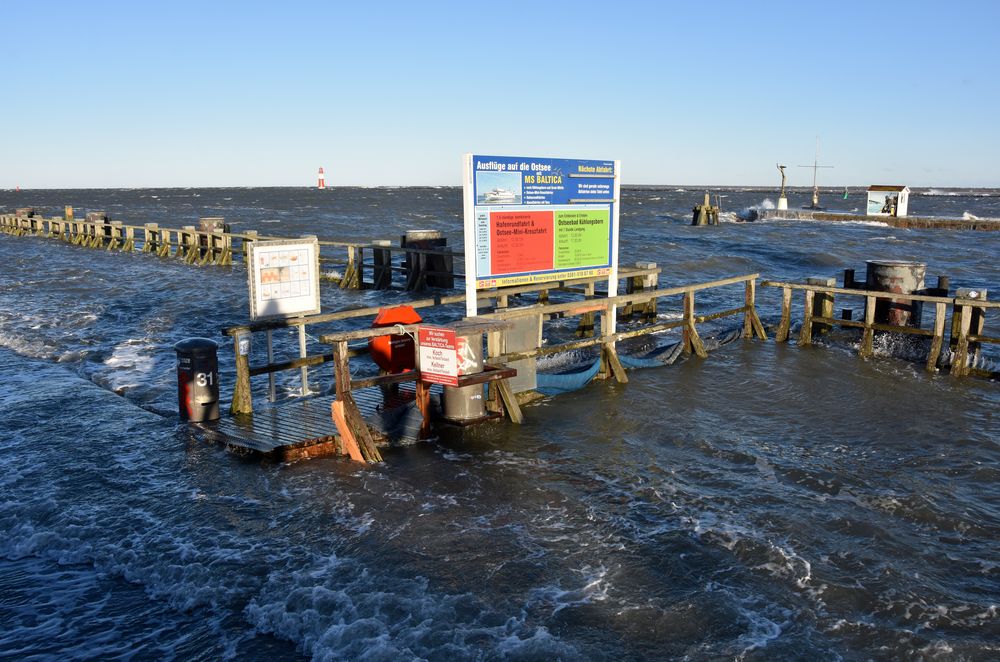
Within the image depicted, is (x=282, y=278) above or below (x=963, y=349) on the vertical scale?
above

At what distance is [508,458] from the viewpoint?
1006 centimetres

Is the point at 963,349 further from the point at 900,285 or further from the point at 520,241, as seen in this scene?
the point at 520,241

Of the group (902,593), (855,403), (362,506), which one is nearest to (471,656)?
(362,506)

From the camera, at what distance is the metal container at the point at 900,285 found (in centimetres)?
1677

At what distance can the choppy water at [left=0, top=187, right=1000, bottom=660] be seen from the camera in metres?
6.27

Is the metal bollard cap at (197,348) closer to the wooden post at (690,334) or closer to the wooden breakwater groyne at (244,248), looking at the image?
the wooden breakwater groyne at (244,248)

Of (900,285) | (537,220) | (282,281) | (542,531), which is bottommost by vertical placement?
(542,531)

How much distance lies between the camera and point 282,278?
12008 mm

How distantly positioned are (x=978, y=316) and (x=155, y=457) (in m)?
13.9

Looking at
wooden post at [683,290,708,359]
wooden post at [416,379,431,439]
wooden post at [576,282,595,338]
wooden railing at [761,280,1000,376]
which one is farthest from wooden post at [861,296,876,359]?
wooden post at [416,379,431,439]

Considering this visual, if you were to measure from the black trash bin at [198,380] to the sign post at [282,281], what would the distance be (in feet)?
2.68

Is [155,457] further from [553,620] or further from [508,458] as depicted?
[553,620]

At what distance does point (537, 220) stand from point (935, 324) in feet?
25.8

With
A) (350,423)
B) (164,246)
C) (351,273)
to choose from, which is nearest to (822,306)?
(350,423)
